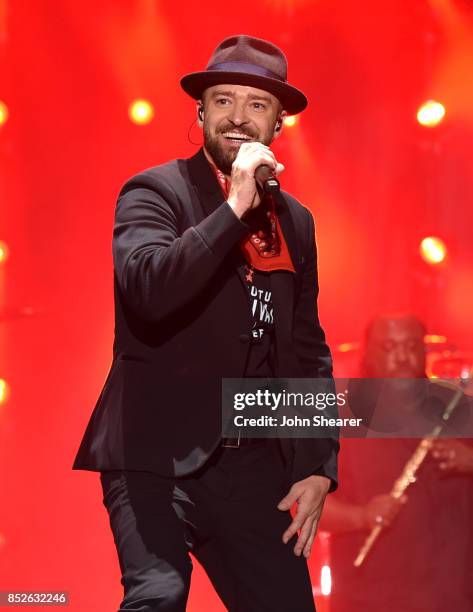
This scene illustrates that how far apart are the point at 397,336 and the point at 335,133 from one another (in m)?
0.85

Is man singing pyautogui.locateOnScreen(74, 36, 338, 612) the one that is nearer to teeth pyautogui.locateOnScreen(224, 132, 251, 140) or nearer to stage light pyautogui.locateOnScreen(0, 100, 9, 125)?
teeth pyautogui.locateOnScreen(224, 132, 251, 140)

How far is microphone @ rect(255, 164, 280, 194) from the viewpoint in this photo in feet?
6.31

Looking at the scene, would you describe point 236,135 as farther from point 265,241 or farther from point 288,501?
point 288,501

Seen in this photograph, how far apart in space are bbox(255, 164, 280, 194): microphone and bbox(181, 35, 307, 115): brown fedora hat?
52 centimetres

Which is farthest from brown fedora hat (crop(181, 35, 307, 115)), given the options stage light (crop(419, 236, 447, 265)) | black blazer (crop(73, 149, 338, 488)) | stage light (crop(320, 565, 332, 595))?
stage light (crop(320, 565, 332, 595))

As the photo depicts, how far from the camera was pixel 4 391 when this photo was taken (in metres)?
3.55

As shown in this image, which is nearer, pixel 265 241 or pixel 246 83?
pixel 265 241

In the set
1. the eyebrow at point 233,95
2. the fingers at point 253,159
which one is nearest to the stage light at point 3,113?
the eyebrow at point 233,95

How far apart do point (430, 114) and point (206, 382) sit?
6.94 feet

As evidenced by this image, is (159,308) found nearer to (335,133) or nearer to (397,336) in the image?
(397,336)

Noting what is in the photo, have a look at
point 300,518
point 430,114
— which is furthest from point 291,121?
point 300,518

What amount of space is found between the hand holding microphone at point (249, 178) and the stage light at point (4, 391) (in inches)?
72.5

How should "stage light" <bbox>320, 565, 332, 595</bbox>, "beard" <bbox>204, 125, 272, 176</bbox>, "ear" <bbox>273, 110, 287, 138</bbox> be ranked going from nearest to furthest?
"beard" <bbox>204, 125, 272, 176</bbox> → "ear" <bbox>273, 110, 287, 138</bbox> → "stage light" <bbox>320, 565, 332, 595</bbox>

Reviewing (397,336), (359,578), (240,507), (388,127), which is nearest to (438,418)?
(397,336)
